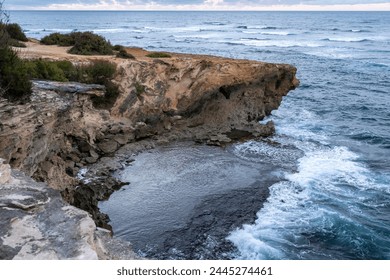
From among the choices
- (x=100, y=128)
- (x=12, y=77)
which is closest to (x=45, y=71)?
(x=100, y=128)

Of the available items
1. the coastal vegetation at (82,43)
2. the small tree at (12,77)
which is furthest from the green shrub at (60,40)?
the small tree at (12,77)

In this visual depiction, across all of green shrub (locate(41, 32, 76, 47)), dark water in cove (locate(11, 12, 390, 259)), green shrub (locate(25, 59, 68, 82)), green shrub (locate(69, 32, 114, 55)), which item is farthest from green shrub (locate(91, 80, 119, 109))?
→ green shrub (locate(41, 32, 76, 47))

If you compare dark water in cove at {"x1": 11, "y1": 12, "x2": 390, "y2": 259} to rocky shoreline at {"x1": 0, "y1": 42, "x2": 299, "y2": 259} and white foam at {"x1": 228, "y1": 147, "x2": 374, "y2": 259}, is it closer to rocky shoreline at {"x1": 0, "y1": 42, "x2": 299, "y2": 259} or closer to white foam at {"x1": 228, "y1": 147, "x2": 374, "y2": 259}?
white foam at {"x1": 228, "y1": 147, "x2": 374, "y2": 259}

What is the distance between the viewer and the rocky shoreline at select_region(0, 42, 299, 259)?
7.38 metres

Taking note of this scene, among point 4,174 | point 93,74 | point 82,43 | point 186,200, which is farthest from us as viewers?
point 82,43

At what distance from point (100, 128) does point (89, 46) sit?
895cm

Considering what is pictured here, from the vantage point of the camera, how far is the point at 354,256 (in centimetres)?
1417

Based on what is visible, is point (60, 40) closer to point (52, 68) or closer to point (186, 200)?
point (52, 68)

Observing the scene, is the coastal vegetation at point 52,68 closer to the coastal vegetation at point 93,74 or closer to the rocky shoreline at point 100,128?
the coastal vegetation at point 93,74

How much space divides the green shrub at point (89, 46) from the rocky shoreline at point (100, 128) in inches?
106

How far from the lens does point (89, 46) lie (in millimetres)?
28844

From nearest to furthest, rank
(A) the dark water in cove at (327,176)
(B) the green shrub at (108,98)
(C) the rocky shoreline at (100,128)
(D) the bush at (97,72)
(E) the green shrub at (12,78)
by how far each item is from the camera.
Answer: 1. (C) the rocky shoreline at (100,128)
2. (E) the green shrub at (12,78)
3. (A) the dark water in cove at (327,176)
4. (D) the bush at (97,72)
5. (B) the green shrub at (108,98)

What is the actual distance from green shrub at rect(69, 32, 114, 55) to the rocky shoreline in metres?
2.69

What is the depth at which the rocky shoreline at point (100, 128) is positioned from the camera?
7379 millimetres
